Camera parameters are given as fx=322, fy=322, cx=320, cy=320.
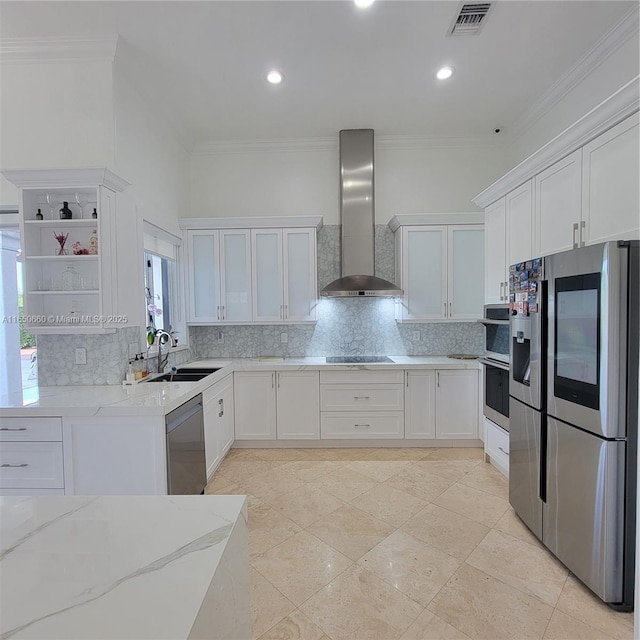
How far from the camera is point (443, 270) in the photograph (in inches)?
142

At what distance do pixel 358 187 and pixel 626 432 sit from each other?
10.6 feet

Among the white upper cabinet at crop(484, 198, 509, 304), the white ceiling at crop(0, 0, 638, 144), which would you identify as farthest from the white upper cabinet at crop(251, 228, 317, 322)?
the white upper cabinet at crop(484, 198, 509, 304)

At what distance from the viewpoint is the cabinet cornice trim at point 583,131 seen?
1.61 metres

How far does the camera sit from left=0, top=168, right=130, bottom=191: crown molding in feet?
7.21

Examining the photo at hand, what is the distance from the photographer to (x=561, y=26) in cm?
226

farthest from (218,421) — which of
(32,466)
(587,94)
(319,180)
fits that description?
(587,94)

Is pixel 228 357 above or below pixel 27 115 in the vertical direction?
below

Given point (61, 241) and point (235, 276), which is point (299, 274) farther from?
point (61, 241)

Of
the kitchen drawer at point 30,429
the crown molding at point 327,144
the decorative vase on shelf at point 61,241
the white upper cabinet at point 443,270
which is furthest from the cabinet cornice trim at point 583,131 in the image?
the kitchen drawer at point 30,429

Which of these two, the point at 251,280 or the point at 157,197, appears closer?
the point at 157,197

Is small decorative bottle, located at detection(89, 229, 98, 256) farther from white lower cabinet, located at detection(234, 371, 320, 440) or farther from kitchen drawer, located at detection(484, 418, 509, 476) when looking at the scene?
kitchen drawer, located at detection(484, 418, 509, 476)

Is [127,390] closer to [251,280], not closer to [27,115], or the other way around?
[251,280]

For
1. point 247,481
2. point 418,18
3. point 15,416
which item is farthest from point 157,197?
point 247,481

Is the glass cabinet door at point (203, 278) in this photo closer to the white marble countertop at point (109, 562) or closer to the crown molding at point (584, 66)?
the white marble countertop at point (109, 562)
